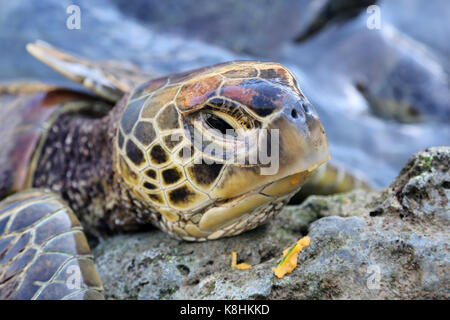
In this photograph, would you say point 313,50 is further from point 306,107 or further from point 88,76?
point 306,107

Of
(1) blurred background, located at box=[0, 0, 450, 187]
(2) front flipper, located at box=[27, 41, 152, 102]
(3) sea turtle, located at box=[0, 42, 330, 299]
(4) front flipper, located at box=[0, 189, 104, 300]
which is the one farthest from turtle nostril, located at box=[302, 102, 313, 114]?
(1) blurred background, located at box=[0, 0, 450, 187]

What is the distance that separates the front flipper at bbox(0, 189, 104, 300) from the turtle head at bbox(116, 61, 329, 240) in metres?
0.29

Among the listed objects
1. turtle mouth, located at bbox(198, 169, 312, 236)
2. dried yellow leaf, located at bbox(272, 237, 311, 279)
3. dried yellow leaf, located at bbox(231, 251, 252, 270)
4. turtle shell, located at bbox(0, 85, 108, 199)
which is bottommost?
dried yellow leaf, located at bbox(231, 251, 252, 270)

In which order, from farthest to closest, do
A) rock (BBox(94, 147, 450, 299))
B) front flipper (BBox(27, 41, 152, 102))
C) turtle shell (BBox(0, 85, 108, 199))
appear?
front flipper (BBox(27, 41, 152, 102)), turtle shell (BBox(0, 85, 108, 199)), rock (BBox(94, 147, 450, 299))

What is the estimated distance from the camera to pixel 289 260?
1.09 m

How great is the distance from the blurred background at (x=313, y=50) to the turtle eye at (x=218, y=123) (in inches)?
103

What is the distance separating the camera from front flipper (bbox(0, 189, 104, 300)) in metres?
1.09

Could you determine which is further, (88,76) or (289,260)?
(88,76)

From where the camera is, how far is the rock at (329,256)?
0.98 m

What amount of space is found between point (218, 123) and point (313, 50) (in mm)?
A: 4257

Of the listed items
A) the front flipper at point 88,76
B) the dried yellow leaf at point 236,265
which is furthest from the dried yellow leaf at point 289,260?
the front flipper at point 88,76

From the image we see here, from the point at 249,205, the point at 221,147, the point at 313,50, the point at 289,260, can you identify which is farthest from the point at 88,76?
the point at 313,50

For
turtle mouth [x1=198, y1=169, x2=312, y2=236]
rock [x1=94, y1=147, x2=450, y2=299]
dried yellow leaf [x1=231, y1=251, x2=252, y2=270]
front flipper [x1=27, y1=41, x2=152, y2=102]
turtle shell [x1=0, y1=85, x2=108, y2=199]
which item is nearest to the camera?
rock [x1=94, y1=147, x2=450, y2=299]

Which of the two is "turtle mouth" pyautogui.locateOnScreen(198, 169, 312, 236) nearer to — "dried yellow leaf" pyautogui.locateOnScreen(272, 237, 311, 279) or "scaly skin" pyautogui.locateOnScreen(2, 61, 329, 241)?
"scaly skin" pyautogui.locateOnScreen(2, 61, 329, 241)
